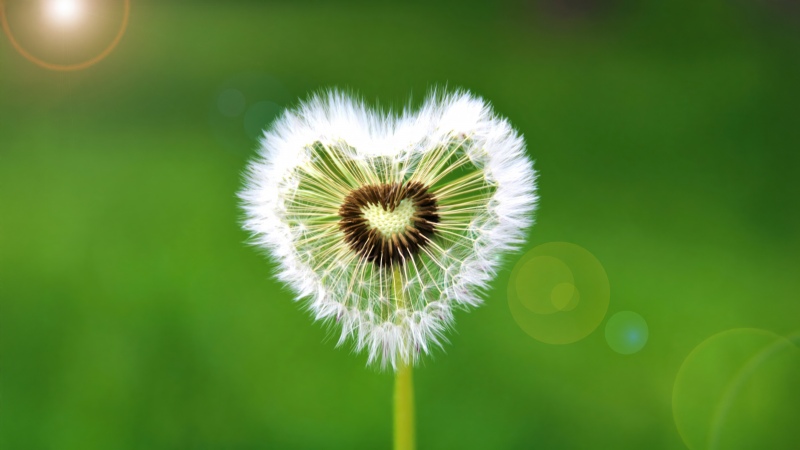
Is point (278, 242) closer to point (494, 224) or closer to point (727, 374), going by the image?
point (494, 224)

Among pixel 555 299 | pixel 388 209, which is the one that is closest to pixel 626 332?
pixel 555 299

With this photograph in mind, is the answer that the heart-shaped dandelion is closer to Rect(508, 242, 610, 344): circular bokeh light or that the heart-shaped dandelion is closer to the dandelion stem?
the dandelion stem

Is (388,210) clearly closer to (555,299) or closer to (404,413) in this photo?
(404,413)

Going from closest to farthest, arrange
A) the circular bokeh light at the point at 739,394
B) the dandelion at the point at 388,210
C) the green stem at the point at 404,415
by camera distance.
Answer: the green stem at the point at 404,415, the dandelion at the point at 388,210, the circular bokeh light at the point at 739,394

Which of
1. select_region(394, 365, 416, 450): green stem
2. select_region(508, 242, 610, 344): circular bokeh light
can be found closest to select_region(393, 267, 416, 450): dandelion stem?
select_region(394, 365, 416, 450): green stem

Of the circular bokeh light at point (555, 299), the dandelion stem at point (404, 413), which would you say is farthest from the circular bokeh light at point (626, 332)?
the dandelion stem at point (404, 413)

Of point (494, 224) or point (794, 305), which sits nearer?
point (494, 224)

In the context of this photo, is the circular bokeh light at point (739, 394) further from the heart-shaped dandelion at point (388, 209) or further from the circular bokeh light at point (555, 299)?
the heart-shaped dandelion at point (388, 209)

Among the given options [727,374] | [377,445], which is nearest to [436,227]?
[377,445]
